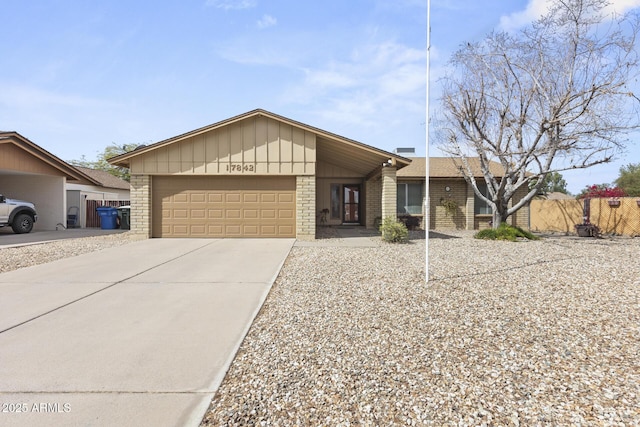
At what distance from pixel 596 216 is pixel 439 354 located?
57.7 feet

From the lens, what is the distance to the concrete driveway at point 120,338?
260cm


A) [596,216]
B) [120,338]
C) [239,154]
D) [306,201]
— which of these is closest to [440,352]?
[120,338]

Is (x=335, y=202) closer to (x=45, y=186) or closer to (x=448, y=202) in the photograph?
(x=448, y=202)

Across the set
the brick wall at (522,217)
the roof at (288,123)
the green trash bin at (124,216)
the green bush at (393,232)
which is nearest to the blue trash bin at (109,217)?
the green trash bin at (124,216)

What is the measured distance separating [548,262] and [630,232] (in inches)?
435

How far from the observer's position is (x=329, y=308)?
189 inches

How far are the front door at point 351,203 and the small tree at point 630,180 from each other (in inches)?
1382

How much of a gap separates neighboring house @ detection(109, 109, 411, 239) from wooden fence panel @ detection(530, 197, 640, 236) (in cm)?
1043

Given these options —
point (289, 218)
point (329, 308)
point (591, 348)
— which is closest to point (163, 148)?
point (289, 218)

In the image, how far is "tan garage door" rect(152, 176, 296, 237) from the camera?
42.5ft

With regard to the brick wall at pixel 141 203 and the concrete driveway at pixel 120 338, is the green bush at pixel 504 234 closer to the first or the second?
the concrete driveway at pixel 120 338

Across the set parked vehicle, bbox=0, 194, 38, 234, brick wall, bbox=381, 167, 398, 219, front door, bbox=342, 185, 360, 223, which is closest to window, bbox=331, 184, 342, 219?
front door, bbox=342, 185, 360, 223

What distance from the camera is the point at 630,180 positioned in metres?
41.7

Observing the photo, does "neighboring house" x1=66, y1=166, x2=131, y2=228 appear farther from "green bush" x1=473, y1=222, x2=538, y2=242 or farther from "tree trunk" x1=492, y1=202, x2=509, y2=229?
"tree trunk" x1=492, y1=202, x2=509, y2=229
